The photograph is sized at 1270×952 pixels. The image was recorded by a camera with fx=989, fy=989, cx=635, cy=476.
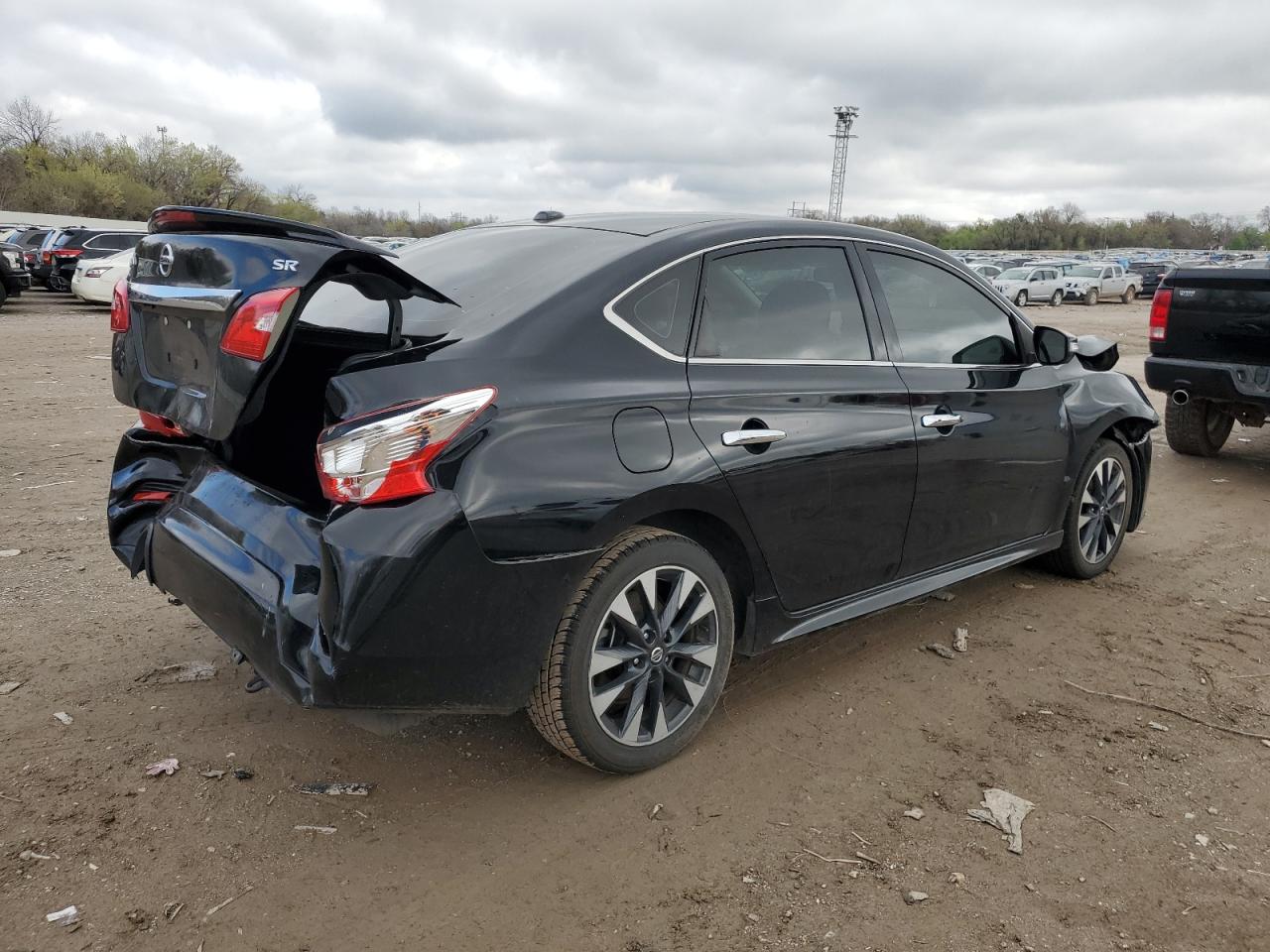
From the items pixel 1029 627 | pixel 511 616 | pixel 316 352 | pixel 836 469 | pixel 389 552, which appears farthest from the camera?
pixel 1029 627

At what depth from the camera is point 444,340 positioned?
277 cm

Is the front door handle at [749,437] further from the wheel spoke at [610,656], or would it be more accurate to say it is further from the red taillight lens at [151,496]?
the red taillight lens at [151,496]

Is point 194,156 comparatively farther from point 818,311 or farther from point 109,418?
point 818,311

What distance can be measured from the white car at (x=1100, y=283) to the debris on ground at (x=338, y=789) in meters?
39.5

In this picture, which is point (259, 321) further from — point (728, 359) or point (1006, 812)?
point (1006, 812)

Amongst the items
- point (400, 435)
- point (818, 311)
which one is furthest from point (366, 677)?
point (818, 311)

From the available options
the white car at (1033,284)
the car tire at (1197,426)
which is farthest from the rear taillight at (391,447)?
the white car at (1033,284)

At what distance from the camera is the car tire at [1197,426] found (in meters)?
7.93

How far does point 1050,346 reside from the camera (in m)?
4.48

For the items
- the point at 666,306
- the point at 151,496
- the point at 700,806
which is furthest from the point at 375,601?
the point at 151,496

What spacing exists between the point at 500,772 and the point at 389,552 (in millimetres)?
1012

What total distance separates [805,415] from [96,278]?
21.8m

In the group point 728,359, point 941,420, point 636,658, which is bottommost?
point 636,658

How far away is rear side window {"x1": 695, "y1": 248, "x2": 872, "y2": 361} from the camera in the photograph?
3.22 metres
